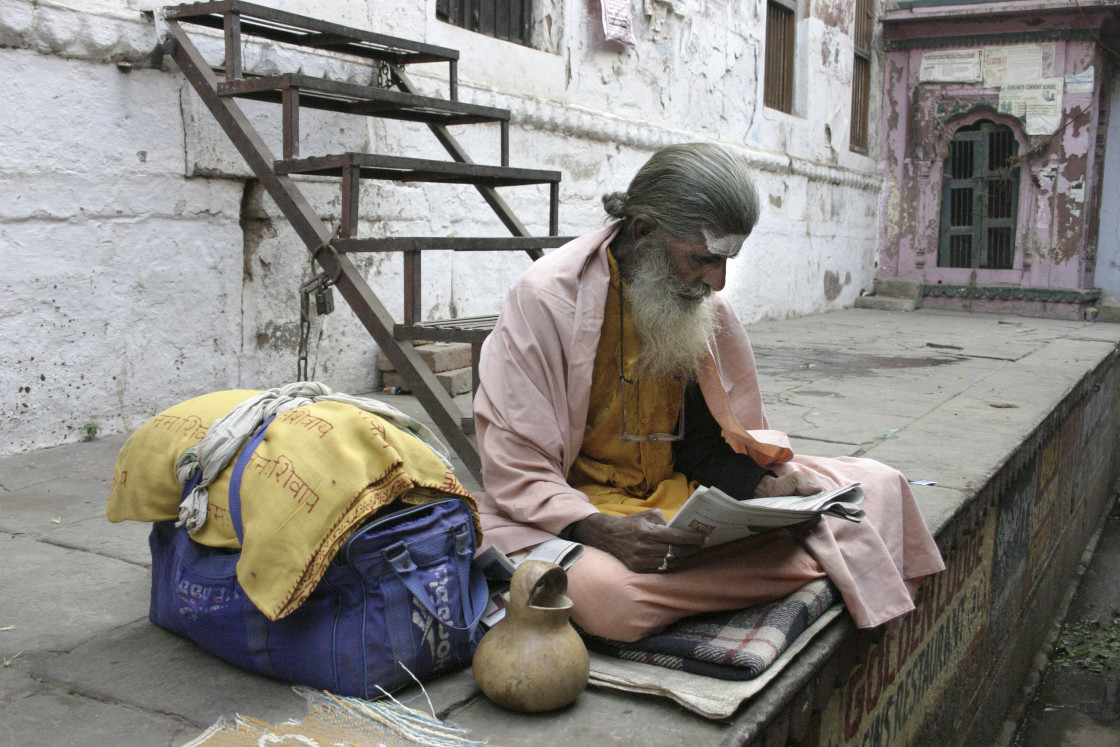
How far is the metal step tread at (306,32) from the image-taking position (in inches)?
140

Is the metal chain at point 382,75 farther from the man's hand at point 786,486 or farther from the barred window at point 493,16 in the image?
the man's hand at point 786,486

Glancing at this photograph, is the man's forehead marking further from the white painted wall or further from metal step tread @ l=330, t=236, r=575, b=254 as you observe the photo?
the white painted wall

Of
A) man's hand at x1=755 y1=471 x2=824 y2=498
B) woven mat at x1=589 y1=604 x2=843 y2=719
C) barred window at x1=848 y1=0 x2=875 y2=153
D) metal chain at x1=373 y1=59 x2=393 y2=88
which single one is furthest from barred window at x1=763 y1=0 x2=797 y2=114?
woven mat at x1=589 y1=604 x2=843 y2=719

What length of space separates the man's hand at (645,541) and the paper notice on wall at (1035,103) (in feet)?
36.6

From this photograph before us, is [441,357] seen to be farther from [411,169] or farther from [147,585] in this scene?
[147,585]

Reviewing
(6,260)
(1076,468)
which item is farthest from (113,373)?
(1076,468)

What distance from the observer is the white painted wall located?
3.29 meters

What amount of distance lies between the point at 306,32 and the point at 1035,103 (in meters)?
9.90

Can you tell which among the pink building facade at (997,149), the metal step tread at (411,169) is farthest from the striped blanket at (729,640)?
the pink building facade at (997,149)

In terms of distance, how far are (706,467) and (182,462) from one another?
1.25 m

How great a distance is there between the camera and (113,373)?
11.7ft

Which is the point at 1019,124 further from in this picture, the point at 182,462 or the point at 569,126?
the point at 182,462

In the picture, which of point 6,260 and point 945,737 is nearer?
point 6,260

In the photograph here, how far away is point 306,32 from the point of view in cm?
412
